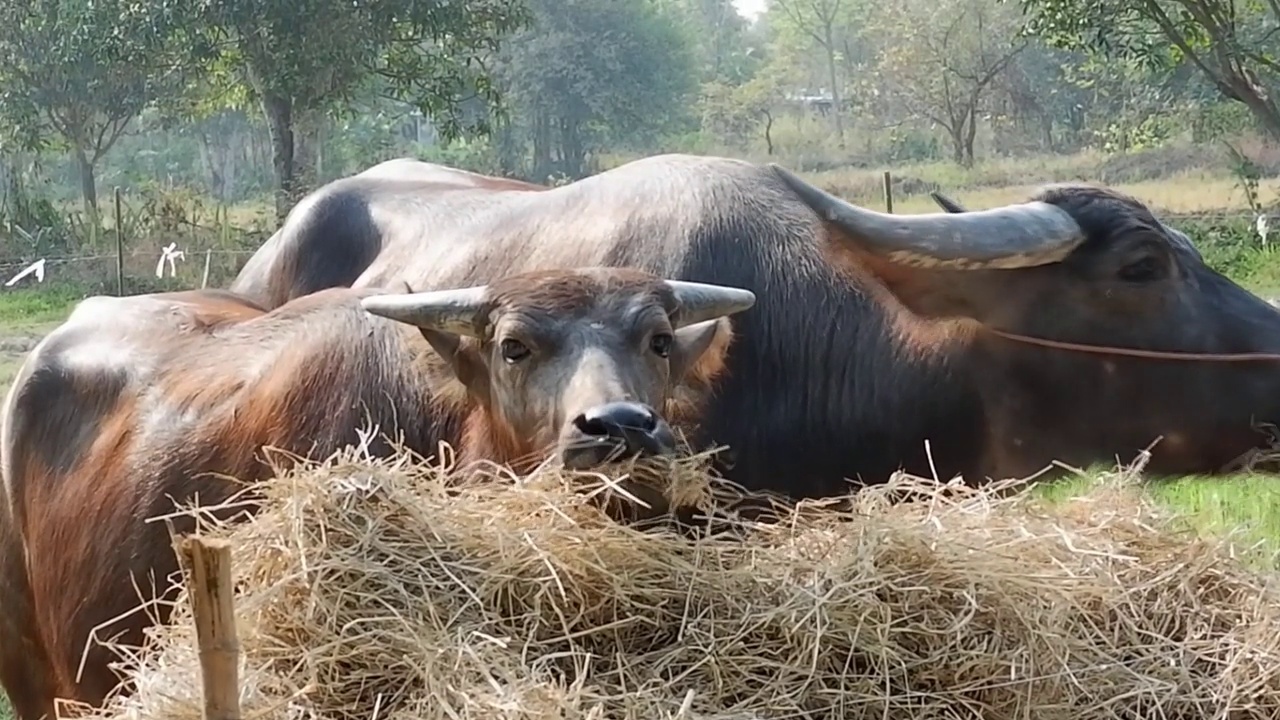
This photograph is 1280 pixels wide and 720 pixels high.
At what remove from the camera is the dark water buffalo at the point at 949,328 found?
470 cm

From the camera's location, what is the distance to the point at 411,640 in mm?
2643

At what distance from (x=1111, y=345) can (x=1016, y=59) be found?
38136mm

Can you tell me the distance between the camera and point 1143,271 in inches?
188

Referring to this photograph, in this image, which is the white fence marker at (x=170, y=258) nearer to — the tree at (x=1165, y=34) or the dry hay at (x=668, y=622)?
the tree at (x=1165, y=34)

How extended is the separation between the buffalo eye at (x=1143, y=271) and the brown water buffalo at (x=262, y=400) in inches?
52.5

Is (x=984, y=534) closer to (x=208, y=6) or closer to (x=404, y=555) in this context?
(x=404, y=555)

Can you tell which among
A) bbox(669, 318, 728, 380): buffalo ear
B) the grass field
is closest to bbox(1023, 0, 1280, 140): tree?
the grass field

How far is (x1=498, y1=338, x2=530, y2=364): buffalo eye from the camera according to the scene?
3.66 meters

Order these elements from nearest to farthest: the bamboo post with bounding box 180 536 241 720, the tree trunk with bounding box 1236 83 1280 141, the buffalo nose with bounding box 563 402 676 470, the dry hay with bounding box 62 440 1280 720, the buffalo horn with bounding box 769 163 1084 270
Result: the bamboo post with bounding box 180 536 241 720, the dry hay with bounding box 62 440 1280 720, the buffalo nose with bounding box 563 402 676 470, the buffalo horn with bounding box 769 163 1084 270, the tree trunk with bounding box 1236 83 1280 141

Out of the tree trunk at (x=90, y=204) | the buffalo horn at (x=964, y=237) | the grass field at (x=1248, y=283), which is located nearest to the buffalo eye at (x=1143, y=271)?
the buffalo horn at (x=964, y=237)

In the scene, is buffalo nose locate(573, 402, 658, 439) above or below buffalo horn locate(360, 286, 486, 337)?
below

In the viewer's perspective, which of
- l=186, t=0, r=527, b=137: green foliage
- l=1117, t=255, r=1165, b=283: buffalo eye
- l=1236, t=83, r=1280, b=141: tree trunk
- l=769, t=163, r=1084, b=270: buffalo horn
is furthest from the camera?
l=186, t=0, r=527, b=137: green foliage

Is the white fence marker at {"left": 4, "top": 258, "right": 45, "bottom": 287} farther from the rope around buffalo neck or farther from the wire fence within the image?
the rope around buffalo neck

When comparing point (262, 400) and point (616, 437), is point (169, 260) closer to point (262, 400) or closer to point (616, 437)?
point (262, 400)
